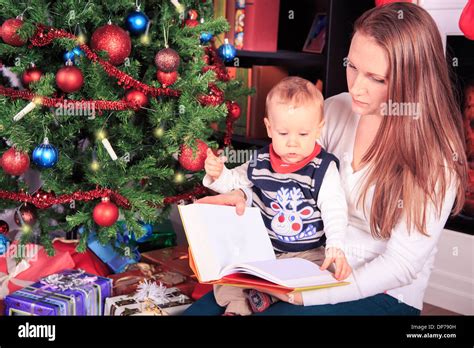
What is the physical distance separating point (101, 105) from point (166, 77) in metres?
0.21

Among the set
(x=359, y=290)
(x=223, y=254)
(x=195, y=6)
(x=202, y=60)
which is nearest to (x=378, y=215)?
(x=359, y=290)

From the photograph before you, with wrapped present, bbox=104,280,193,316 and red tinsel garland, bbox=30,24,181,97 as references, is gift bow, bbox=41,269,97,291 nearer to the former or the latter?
wrapped present, bbox=104,280,193,316

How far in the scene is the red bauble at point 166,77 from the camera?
1929 mm

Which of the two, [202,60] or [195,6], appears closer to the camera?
[202,60]

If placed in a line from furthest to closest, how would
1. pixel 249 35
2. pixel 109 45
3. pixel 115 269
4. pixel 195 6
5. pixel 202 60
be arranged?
1. pixel 249 35
2. pixel 115 269
3. pixel 195 6
4. pixel 202 60
5. pixel 109 45

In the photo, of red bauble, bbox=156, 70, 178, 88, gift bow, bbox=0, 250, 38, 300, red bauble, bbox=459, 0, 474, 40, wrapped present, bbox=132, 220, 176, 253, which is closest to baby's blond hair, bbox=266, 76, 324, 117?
red bauble, bbox=156, 70, 178, 88

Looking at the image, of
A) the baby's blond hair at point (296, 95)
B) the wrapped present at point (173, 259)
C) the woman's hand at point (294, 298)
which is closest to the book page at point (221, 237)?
the woman's hand at point (294, 298)

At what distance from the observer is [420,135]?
1461 mm

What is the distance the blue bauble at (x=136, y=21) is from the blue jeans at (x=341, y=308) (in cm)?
89

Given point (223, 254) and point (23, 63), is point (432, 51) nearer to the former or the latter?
point (223, 254)

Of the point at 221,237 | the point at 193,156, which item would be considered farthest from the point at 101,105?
the point at 221,237

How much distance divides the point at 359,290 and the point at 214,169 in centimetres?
47

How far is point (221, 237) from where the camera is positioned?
147 cm

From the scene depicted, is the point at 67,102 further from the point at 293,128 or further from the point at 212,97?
the point at 293,128
